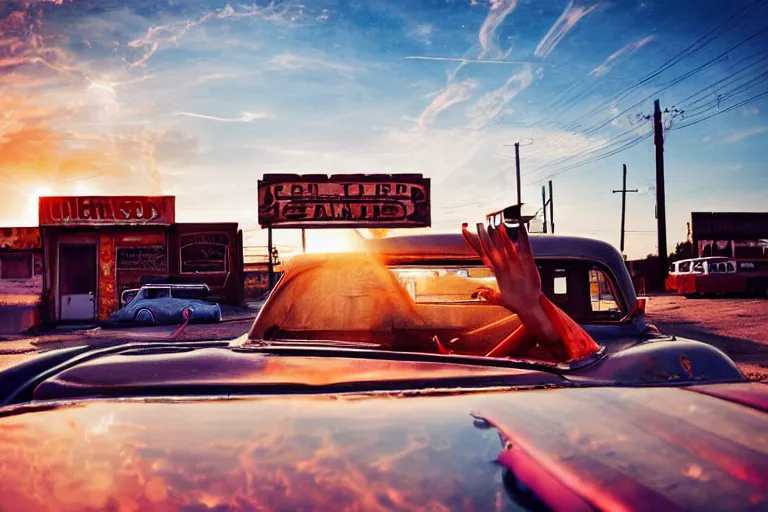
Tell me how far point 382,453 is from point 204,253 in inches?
1289

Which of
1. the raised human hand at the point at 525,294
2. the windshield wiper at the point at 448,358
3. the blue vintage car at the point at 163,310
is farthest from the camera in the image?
the blue vintage car at the point at 163,310

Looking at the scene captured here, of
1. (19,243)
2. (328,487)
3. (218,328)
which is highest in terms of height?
(19,243)

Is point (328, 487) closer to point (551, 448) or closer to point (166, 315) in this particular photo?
point (551, 448)

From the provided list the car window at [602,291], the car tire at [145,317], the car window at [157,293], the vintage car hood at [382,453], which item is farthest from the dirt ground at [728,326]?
the car window at [157,293]

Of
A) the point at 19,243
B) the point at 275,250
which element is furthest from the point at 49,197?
the point at 275,250

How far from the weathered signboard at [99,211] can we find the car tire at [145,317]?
793 centimetres

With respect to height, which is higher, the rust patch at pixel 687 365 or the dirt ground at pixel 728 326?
the rust patch at pixel 687 365

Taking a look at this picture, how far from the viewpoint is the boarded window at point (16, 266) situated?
38.9m

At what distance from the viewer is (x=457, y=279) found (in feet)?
12.8

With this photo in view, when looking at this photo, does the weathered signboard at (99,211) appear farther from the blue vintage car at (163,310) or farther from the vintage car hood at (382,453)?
the vintage car hood at (382,453)

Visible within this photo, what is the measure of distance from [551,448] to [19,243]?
1630 inches

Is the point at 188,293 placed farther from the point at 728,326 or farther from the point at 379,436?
the point at 379,436

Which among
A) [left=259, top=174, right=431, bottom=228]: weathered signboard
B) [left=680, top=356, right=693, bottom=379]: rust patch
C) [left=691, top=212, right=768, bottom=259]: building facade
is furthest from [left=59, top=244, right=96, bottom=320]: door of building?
[left=691, top=212, right=768, bottom=259]: building facade

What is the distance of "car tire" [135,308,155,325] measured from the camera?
24.3 meters
